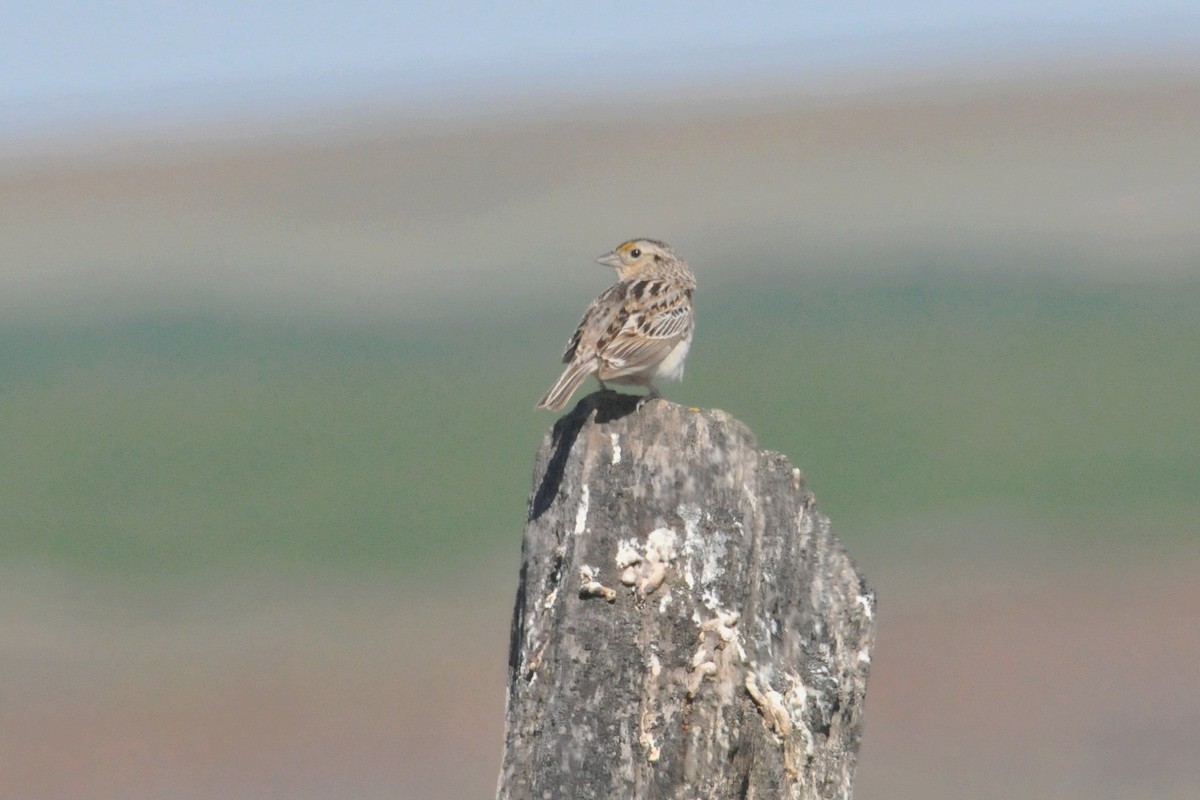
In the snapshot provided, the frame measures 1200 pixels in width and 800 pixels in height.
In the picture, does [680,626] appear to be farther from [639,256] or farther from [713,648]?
[639,256]

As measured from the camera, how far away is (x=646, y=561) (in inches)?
214

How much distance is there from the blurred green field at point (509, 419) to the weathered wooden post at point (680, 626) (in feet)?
66.9

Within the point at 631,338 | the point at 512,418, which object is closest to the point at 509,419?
the point at 512,418

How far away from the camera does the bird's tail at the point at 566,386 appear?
805cm

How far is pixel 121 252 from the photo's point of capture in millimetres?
60062

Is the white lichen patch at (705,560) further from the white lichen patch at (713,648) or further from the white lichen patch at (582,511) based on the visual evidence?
the white lichen patch at (582,511)

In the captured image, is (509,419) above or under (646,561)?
above

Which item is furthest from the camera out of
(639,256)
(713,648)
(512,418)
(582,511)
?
(512,418)

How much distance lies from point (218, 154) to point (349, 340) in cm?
3282

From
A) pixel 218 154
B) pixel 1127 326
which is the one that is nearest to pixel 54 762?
pixel 1127 326

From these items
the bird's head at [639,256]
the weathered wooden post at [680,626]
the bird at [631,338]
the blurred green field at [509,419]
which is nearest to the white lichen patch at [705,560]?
the weathered wooden post at [680,626]

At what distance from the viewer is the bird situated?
8656 millimetres

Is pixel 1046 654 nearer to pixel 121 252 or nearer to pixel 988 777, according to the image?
pixel 988 777

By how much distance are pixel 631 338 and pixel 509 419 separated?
27.8 meters
